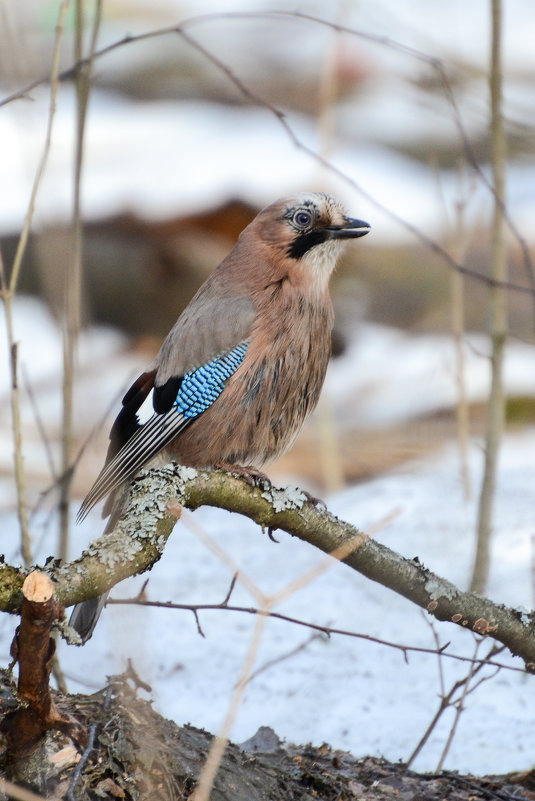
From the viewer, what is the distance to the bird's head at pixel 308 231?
348cm

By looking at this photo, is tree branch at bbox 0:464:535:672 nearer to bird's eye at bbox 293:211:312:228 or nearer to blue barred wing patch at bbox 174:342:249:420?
blue barred wing patch at bbox 174:342:249:420

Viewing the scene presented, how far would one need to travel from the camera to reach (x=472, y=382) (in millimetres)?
6812

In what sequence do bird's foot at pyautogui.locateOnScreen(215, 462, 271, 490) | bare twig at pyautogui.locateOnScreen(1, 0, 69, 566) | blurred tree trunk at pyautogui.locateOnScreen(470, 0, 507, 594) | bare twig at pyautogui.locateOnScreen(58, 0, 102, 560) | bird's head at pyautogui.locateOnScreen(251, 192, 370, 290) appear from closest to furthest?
bird's foot at pyautogui.locateOnScreen(215, 462, 271, 490) → bare twig at pyautogui.locateOnScreen(1, 0, 69, 566) → bare twig at pyautogui.locateOnScreen(58, 0, 102, 560) → bird's head at pyautogui.locateOnScreen(251, 192, 370, 290) → blurred tree trunk at pyautogui.locateOnScreen(470, 0, 507, 594)

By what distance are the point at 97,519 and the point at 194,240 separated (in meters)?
4.06

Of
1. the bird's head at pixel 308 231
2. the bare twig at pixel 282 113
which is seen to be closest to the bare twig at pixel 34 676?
the bare twig at pixel 282 113

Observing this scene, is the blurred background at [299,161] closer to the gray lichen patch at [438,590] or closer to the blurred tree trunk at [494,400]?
the blurred tree trunk at [494,400]

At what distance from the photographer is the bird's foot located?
2.83m

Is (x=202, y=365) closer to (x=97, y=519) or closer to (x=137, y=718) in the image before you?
(x=97, y=519)

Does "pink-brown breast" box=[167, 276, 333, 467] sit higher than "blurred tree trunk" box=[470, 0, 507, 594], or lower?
lower

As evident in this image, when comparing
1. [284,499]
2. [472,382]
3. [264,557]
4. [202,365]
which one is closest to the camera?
[284,499]

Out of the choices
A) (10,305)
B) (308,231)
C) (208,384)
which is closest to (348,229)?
(308,231)

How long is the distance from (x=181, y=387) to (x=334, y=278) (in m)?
4.75

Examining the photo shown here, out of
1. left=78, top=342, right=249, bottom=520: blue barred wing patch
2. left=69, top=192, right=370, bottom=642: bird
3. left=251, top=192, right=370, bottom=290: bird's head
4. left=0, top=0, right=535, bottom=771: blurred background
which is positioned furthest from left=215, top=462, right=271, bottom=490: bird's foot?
left=251, top=192, right=370, bottom=290: bird's head

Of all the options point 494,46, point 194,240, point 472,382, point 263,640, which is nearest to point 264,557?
point 263,640
